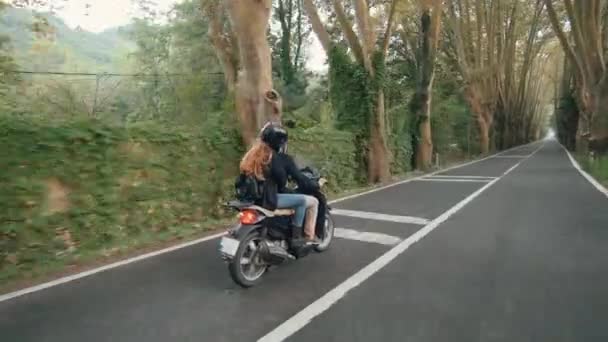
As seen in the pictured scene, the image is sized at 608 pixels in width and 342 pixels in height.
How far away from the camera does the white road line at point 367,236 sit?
7.02m

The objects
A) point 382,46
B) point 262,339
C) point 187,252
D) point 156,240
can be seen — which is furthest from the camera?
point 382,46

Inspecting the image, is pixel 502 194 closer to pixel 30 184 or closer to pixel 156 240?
pixel 156 240

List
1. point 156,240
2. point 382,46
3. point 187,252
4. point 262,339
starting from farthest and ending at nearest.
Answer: point 382,46 < point 156,240 < point 187,252 < point 262,339

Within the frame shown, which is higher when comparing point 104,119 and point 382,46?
point 382,46

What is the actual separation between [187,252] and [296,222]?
5.82 ft

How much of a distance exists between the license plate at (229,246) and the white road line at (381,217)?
450cm

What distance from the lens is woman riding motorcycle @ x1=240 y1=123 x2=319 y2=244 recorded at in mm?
5160

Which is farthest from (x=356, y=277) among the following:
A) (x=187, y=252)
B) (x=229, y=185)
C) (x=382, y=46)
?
(x=382, y=46)

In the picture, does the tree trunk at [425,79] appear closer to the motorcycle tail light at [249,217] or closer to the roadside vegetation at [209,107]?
the roadside vegetation at [209,107]

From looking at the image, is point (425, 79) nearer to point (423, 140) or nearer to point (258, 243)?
point (423, 140)

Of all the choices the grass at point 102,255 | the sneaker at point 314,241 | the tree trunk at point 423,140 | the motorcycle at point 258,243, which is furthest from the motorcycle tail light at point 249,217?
the tree trunk at point 423,140

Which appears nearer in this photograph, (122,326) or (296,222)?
(122,326)

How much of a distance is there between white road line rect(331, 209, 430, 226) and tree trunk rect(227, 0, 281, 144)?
241 centimetres

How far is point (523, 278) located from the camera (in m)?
5.16
